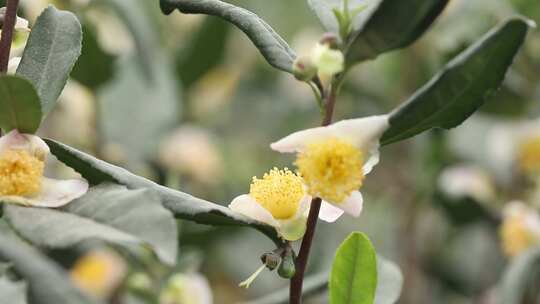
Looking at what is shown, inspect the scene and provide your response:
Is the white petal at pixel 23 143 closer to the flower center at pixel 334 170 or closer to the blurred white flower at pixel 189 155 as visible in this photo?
the flower center at pixel 334 170

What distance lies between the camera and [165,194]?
645 mm

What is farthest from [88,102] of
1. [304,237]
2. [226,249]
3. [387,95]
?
[304,237]

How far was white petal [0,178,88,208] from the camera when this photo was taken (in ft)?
2.06

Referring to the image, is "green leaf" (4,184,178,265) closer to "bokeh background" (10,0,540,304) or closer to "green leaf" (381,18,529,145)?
"green leaf" (381,18,529,145)

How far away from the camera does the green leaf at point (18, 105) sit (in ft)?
1.99

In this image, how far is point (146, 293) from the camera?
1.09 metres

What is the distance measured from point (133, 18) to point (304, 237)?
0.80 m

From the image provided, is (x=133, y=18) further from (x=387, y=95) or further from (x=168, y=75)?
(x=387, y=95)

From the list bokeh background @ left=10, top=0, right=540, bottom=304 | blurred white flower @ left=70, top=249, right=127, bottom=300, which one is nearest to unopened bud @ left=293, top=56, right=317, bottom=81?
bokeh background @ left=10, top=0, right=540, bottom=304

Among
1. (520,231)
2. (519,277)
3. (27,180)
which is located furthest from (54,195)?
(520,231)

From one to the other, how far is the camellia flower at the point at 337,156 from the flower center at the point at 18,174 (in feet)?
0.56

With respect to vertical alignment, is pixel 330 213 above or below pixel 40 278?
above

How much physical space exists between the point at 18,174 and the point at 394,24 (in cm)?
26

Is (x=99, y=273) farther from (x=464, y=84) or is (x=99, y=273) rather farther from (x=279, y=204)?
(x=464, y=84)
